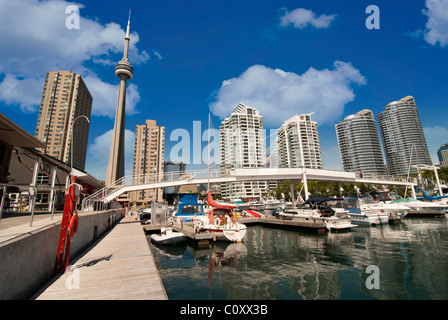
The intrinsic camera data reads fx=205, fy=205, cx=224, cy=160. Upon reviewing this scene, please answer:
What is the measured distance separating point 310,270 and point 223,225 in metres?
9.79

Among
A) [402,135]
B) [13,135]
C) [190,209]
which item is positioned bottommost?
[190,209]

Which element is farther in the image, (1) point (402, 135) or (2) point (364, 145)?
(2) point (364, 145)

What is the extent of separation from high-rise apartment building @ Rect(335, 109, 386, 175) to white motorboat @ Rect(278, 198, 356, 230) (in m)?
192

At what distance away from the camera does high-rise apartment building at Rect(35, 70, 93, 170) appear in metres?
111

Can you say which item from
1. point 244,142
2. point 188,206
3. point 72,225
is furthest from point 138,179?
point 244,142

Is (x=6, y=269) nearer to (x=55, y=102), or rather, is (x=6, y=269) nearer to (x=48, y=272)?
(x=48, y=272)

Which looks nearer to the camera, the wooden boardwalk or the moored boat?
the wooden boardwalk

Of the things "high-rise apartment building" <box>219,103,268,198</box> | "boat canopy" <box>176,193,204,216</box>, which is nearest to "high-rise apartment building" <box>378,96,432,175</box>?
"high-rise apartment building" <box>219,103,268,198</box>

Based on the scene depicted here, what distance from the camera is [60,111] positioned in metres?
118

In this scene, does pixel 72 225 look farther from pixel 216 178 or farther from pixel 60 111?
pixel 60 111

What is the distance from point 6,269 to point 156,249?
14.6 m

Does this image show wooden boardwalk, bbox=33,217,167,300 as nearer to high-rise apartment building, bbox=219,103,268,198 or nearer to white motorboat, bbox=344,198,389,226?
white motorboat, bbox=344,198,389,226

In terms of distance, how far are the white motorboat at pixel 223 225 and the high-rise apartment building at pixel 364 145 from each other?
206m

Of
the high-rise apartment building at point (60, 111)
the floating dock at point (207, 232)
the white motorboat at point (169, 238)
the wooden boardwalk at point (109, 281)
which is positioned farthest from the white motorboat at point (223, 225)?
the high-rise apartment building at point (60, 111)
